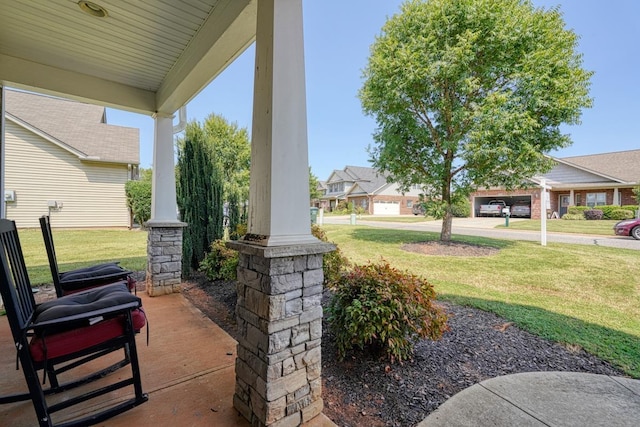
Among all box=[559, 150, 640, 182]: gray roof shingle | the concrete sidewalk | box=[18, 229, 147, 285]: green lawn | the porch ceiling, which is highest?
box=[559, 150, 640, 182]: gray roof shingle

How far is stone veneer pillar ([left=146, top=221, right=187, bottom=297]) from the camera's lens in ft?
13.0

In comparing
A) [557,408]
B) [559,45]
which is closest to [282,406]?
[557,408]

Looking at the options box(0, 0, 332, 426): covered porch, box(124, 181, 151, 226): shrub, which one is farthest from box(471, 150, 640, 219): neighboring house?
box(124, 181, 151, 226): shrub

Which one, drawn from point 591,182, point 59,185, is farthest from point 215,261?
point 591,182

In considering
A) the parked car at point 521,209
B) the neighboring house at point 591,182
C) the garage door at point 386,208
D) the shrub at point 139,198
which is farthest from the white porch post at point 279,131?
the garage door at point 386,208

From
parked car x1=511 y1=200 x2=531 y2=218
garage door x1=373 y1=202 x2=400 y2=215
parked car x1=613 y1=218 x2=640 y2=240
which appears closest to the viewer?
parked car x1=613 y1=218 x2=640 y2=240

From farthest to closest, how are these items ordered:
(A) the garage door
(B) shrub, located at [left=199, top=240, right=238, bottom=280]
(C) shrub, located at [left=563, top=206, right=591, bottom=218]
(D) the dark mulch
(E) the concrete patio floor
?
(A) the garage door, (C) shrub, located at [left=563, top=206, right=591, bottom=218], (B) shrub, located at [left=199, top=240, right=238, bottom=280], (D) the dark mulch, (E) the concrete patio floor

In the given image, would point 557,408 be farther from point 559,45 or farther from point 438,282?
point 559,45

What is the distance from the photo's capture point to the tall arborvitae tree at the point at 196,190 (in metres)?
5.04

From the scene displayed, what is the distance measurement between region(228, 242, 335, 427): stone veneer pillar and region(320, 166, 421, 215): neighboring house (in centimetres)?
2526

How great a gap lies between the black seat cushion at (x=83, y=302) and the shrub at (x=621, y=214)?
70.1 ft

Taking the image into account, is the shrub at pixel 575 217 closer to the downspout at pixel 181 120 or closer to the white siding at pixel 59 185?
the downspout at pixel 181 120

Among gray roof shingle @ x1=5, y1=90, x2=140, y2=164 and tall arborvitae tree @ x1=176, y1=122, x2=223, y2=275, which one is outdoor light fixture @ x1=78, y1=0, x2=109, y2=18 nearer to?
tall arborvitae tree @ x1=176, y1=122, x2=223, y2=275

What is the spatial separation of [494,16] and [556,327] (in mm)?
6727
